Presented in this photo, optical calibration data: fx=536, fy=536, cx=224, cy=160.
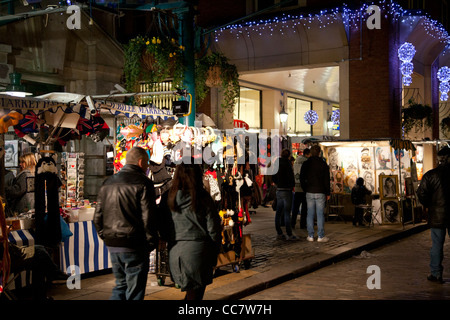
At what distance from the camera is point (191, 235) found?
5.39 meters

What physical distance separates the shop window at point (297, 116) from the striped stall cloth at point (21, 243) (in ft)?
58.3

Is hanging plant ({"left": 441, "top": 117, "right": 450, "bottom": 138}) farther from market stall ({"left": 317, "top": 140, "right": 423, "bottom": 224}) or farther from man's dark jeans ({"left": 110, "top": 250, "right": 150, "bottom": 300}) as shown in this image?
man's dark jeans ({"left": 110, "top": 250, "right": 150, "bottom": 300})

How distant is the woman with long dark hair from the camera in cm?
536

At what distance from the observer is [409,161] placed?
15984 millimetres

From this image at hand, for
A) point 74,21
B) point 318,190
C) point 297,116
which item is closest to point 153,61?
point 74,21

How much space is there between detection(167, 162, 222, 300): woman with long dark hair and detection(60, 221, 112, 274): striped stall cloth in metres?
3.19

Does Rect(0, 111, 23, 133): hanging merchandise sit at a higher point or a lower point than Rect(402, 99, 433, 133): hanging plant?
lower

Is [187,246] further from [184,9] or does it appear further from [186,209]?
[184,9]

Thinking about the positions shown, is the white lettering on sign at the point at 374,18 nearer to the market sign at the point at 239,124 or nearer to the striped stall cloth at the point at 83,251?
the market sign at the point at 239,124

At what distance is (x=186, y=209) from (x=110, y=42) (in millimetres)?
10429

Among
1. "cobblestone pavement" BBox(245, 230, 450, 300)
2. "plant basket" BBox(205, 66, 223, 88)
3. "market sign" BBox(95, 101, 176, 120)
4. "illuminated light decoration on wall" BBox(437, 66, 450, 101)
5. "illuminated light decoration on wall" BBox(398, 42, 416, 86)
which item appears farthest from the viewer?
"illuminated light decoration on wall" BBox(437, 66, 450, 101)

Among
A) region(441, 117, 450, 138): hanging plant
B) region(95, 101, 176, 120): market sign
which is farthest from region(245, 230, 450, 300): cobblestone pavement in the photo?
region(441, 117, 450, 138): hanging plant

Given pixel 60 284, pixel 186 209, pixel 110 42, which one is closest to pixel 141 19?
pixel 110 42

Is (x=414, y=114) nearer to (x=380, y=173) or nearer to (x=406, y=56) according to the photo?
(x=406, y=56)
